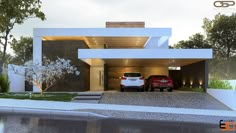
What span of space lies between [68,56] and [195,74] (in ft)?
29.1

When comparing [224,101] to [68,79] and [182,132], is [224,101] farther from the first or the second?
[68,79]

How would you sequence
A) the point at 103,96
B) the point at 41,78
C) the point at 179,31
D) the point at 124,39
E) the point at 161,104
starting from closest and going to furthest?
1. the point at 161,104
2. the point at 103,96
3. the point at 41,78
4. the point at 124,39
5. the point at 179,31

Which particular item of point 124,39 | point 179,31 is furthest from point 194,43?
point 124,39

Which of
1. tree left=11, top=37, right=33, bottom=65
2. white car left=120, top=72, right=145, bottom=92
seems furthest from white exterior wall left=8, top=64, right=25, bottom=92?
tree left=11, top=37, right=33, bottom=65

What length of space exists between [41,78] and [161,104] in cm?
816

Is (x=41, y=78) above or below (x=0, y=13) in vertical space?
below

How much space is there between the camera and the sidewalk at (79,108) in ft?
57.7

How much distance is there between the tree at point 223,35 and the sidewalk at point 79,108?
28877 mm

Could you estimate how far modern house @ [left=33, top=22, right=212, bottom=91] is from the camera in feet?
76.8

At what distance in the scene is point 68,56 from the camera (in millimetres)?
28797

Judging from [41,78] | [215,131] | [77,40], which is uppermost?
[77,40]

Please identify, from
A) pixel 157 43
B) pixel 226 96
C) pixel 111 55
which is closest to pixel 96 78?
pixel 157 43

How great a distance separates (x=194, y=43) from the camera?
48562 millimetres

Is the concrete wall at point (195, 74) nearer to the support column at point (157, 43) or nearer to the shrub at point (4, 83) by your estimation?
the support column at point (157, 43)
